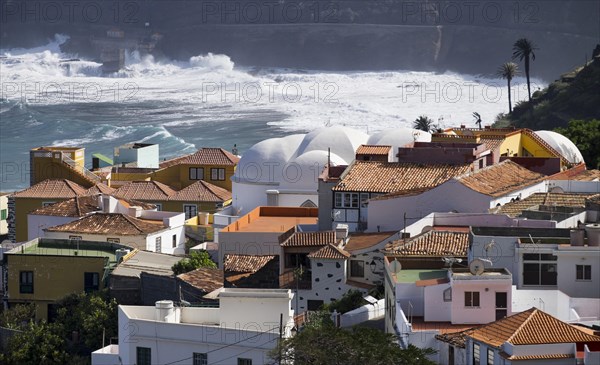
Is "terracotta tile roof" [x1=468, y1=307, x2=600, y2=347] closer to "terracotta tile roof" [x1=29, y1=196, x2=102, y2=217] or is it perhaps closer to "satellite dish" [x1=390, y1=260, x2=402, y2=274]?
"satellite dish" [x1=390, y1=260, x2=402, y2=274]

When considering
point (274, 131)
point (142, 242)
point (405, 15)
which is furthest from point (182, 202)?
point (405, 15)

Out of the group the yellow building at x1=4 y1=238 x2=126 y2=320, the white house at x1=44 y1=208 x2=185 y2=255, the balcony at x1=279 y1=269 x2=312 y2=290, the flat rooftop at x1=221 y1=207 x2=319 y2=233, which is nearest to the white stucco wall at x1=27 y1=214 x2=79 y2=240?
the white house at x1=44 y1=208 x2=185 y2=255

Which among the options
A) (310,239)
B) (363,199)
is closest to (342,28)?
(363,199)

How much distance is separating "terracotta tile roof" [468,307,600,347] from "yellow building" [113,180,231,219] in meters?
24.0

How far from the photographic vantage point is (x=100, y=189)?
44.6 metres

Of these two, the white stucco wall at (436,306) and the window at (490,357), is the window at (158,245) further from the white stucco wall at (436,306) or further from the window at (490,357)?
the window at (490,357)

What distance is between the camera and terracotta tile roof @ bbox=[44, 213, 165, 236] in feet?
121

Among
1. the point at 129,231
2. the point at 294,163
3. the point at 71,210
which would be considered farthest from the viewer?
the point at 294,163

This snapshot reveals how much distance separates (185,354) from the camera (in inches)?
912

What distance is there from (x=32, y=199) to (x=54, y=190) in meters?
0.82

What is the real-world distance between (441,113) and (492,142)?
6673 centimetres

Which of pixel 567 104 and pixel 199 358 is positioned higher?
pixel 567 104

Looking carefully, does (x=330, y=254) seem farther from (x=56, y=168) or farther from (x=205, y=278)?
(x=56, y=168)

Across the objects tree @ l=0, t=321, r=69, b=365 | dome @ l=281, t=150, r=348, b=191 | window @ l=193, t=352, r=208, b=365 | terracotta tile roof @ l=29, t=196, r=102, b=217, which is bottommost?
tree @ l=0, t=321, r=69, b=365
